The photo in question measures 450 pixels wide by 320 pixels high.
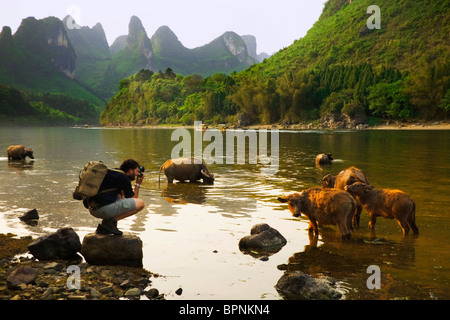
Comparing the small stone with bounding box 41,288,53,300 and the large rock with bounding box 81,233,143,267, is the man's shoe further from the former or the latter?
the small stone with bounding box 41,288,53,300

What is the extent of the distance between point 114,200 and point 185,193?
800cm

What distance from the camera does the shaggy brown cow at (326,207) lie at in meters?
9.73

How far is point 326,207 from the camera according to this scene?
32.7 feet

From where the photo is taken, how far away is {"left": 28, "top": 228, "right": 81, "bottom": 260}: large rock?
8289mm

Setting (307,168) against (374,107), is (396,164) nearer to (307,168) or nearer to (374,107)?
(307,168)

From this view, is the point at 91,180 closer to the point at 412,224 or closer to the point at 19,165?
the point at 412,224

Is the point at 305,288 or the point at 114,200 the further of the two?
the point at 114,200

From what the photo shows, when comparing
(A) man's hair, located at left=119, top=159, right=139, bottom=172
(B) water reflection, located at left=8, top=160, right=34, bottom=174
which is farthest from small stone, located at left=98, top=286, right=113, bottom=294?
(B) water reflection, located at left=8, top=160, right=34, bottom=174

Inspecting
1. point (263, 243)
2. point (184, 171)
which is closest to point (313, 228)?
point (263, 243)

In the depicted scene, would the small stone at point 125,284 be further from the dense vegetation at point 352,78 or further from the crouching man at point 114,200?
the dense vegetation at point 352,78

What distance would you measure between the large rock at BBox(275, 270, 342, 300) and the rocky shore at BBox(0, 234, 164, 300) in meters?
2.12

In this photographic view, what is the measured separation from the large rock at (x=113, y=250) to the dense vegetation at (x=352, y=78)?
10096 centimetres

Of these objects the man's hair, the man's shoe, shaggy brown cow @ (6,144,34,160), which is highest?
the man's hair
